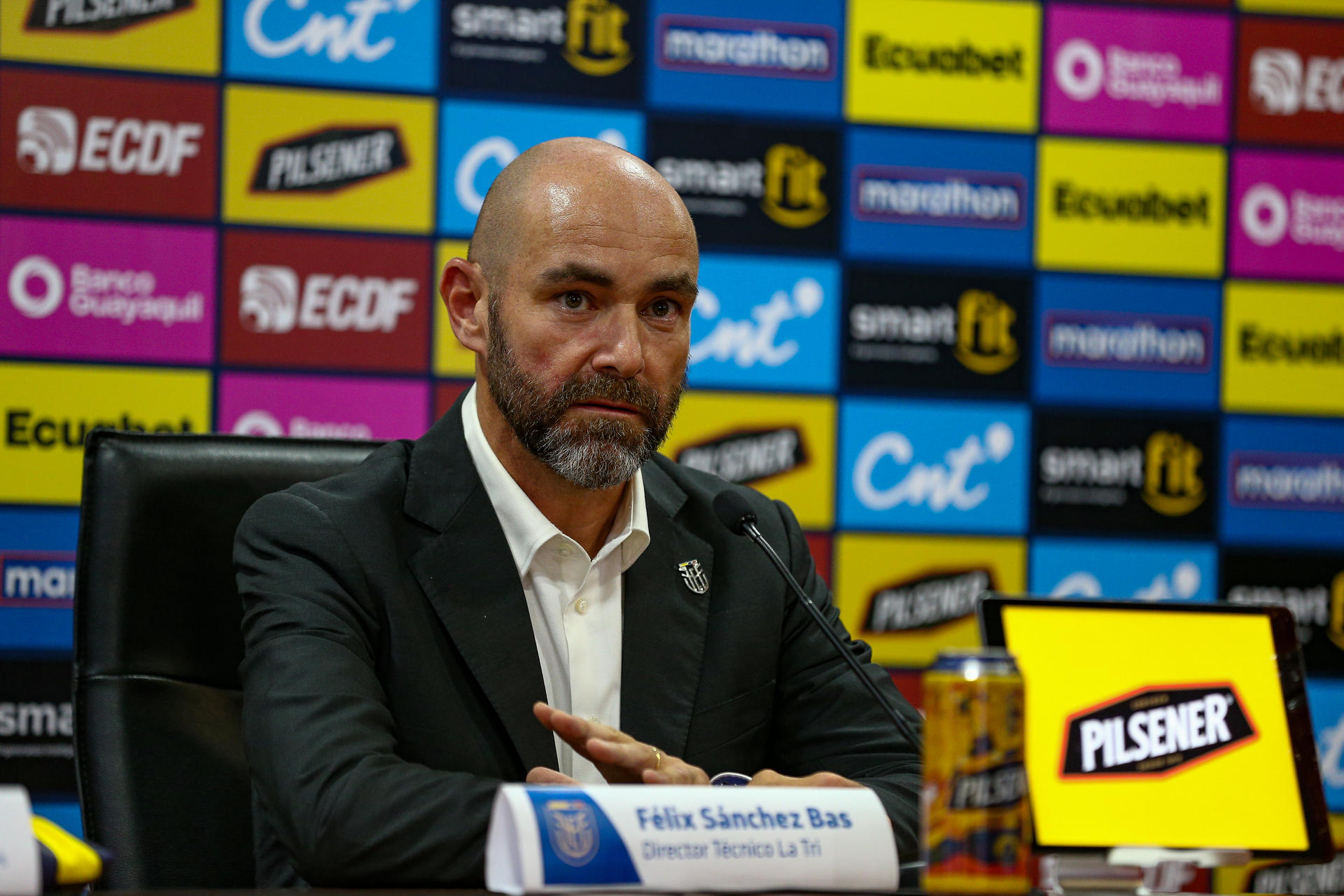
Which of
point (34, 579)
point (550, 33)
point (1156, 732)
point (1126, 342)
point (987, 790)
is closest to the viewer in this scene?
point (987, 790)

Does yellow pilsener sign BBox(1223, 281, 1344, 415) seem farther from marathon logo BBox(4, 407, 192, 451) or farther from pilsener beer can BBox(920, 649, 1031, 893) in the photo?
pilsener beer can BBox(920, 649, 1031, 893)

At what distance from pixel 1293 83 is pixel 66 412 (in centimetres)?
331

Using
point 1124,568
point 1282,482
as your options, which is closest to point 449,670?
point 1124,568

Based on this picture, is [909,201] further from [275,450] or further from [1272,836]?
[1272,836]

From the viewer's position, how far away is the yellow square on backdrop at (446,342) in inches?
133

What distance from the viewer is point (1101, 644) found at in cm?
133

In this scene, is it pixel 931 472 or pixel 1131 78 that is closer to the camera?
pixel 931 472

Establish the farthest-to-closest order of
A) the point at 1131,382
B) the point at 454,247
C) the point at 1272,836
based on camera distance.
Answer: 1. the point at 1131,382
2. the point at 454,247
3. the point at 1272,836

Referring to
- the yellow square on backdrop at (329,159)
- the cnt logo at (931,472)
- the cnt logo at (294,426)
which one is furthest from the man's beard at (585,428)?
the cnt logo at (931,472)

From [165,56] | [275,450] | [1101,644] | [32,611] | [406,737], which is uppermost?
[165,56]

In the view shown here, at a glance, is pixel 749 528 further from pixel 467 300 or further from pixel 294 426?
pixel 294 426

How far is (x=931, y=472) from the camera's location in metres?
3.56


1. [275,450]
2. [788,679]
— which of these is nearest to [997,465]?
[788,679]

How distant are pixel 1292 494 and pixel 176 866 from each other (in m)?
3.08
